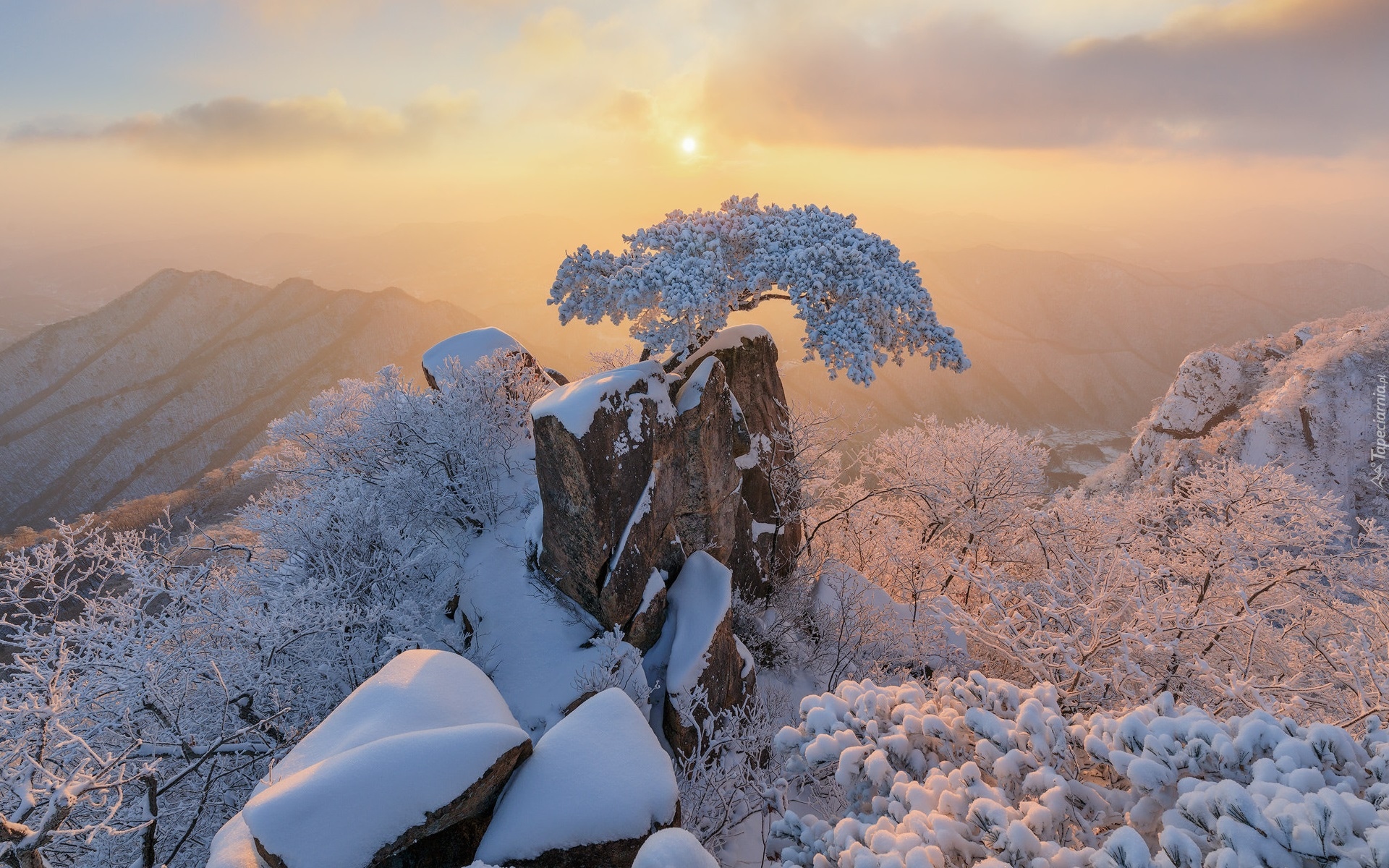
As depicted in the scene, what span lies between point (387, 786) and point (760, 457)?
12464 millimetres

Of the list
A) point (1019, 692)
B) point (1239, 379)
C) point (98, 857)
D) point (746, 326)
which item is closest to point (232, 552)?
point (98, 857)

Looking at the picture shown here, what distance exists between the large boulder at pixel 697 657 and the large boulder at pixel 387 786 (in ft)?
17.1

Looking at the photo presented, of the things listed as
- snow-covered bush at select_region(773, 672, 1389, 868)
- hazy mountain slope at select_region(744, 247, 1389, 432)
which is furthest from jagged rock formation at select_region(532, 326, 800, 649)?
hazy mountain slope at select_region(744, 247, 1389, 432)

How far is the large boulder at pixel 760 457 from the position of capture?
15.5m

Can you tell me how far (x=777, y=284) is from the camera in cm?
1348

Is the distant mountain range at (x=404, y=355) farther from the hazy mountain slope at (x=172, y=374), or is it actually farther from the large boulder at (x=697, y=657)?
the large boulder at (x=697, y=657)

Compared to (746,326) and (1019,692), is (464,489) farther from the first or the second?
(1019,692)

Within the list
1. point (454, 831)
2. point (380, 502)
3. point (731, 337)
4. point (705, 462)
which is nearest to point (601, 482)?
point (705, 462)

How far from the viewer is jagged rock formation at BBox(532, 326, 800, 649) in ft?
35.4

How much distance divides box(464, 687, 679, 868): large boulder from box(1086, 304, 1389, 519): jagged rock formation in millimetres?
33533

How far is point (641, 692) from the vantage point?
10.5 m

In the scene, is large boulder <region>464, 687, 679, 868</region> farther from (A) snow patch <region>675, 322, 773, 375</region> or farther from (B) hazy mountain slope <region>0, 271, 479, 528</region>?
(B) hazy mountain slope <region>0, 271, 479, 528</region>

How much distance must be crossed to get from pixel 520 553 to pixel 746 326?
8.77m

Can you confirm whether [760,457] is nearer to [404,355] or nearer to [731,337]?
[731,337]
